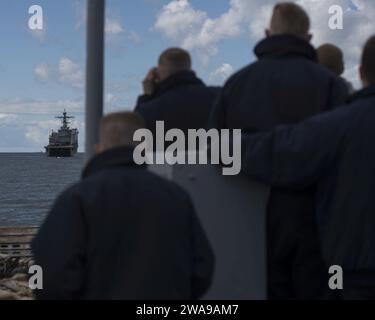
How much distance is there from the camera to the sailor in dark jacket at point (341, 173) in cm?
364

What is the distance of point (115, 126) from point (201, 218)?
2.48ft

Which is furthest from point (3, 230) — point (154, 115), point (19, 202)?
point (19, 202)

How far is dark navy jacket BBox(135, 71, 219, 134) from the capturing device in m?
4.68

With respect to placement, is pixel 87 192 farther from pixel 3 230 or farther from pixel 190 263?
pixel 3 230

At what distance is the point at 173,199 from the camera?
3.42 m

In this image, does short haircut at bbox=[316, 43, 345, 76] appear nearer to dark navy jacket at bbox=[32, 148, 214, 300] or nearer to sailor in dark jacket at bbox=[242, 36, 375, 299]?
sailor in dark jacket at bbox=[242, 36, 375, 299]

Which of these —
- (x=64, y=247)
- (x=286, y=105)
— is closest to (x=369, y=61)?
(x=286, y=105)

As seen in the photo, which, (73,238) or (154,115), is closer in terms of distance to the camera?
(73,238)

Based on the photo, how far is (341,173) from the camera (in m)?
3.69

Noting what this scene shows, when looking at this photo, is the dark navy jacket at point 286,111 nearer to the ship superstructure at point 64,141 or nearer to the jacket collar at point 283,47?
the jacket collar at point 283,47

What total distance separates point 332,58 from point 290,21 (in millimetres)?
634
